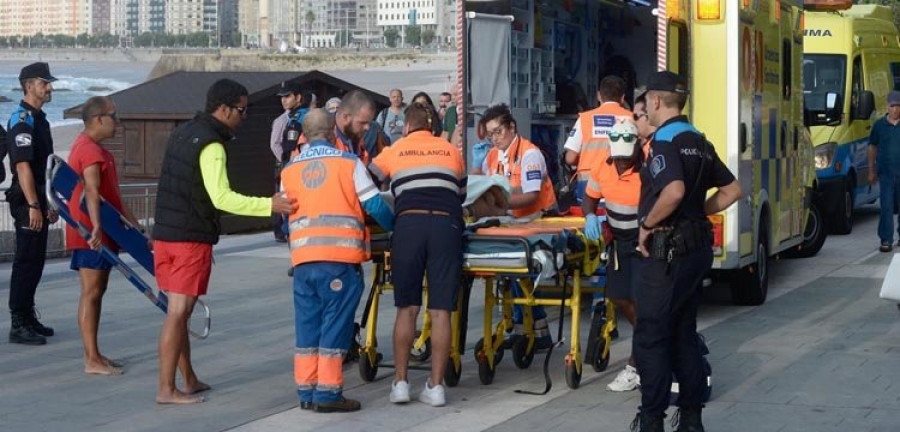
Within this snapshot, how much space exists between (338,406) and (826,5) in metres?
11.8

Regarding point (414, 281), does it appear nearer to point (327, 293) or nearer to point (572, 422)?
point (327, 293)

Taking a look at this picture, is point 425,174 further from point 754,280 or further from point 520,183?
point 754,280

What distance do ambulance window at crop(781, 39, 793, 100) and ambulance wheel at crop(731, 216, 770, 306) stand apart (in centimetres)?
133

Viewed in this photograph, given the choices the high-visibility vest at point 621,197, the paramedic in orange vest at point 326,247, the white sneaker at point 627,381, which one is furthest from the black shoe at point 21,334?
the high-visibility vest at point 621,197

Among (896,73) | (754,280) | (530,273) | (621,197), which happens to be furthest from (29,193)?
(896,73)

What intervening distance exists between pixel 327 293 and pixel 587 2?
25.3 ft

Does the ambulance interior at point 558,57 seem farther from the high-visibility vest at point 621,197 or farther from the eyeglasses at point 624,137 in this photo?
the eyeglasses at point 624,137

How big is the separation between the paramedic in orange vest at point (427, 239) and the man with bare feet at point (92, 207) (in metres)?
1.90

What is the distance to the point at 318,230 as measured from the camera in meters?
8.18

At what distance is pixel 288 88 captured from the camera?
A: 677 inches

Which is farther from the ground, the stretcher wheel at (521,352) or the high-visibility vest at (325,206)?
the high-visibility vest at (325,206)

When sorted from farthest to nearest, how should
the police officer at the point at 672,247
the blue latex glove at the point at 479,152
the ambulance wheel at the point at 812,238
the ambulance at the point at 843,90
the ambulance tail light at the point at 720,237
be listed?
the ambulance at the point at 843,90 < the ambulance wheel at the point at 812,238 < the blue latex glove at the point at 479,152 < the ambulance tail light at the point at 720,237 < the police officer at the point at 672,247

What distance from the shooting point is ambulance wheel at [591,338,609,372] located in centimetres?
963

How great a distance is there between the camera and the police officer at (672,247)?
24.0ft
